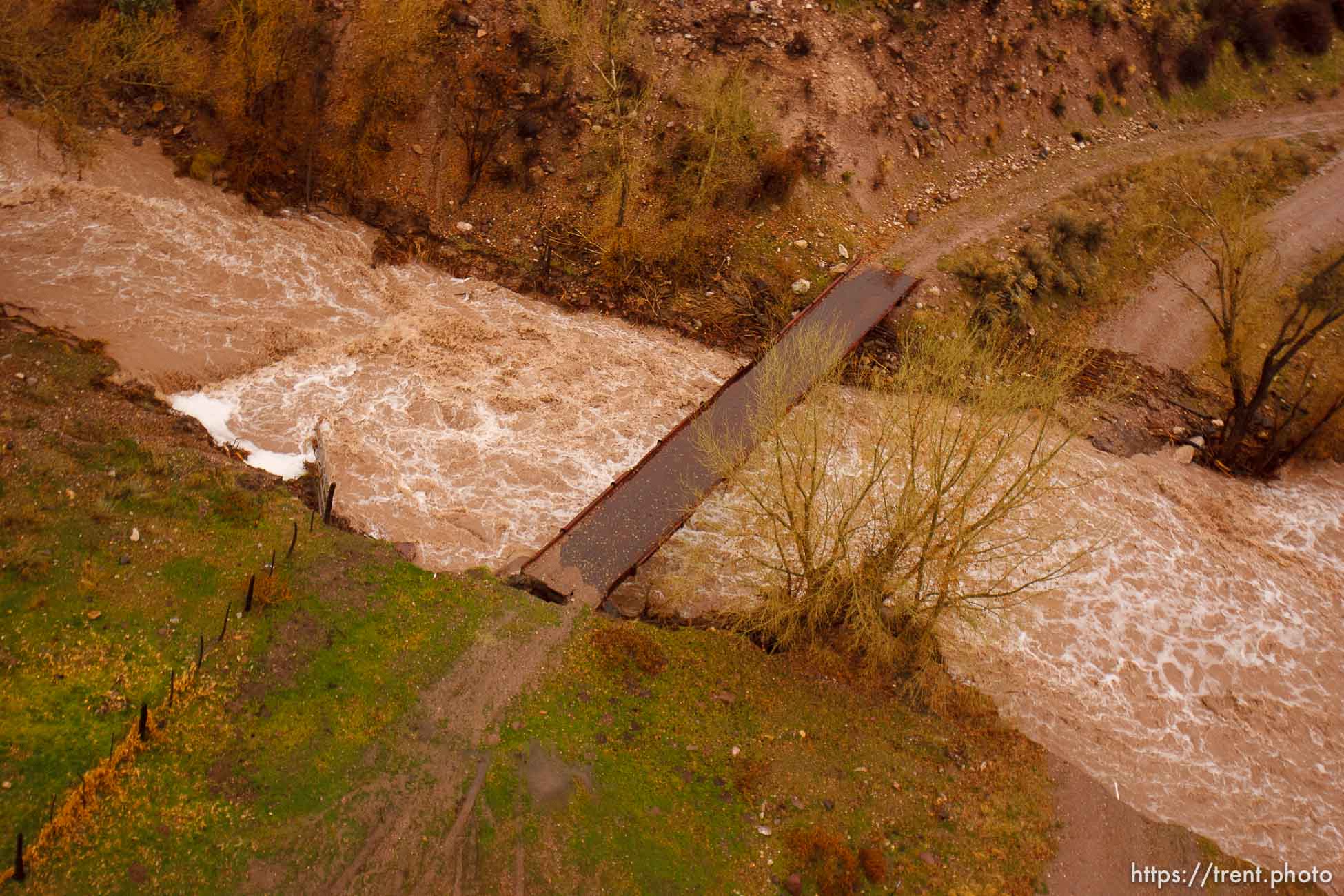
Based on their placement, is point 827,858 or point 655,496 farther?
point 655,496

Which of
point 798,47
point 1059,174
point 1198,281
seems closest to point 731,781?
point 798,47

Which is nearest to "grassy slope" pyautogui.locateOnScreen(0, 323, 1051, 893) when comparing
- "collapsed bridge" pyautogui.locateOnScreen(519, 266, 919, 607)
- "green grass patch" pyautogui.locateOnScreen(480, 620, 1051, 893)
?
"green grass patch" pyautogui.locateOnScreen(480, 620, 1051, 893)

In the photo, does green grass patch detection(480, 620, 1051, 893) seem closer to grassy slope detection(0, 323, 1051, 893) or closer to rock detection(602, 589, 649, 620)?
grassy slope detection(0, 323, 1051, 893)

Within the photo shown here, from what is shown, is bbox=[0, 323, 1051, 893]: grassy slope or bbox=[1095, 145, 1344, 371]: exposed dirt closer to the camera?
bbox=[0, 323, 1051, 893]: grassy slope

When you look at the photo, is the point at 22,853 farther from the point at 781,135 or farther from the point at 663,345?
the point at 781,135

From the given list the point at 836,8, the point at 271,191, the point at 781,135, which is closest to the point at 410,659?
the point at 271,191

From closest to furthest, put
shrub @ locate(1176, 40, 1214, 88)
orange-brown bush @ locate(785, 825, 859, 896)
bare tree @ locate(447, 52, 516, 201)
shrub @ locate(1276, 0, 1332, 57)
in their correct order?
1. orange-brown bush @ locate(785, 825, 859, 896)
2. bare tree @ locate(447, 52, 516, 201)
3. shrub @ locate(1176, 40, 1214, 88)
4. shrub @ locate(1276, 0, 1332, 57)

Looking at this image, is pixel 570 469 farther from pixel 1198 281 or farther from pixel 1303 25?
pixel 1303 25
